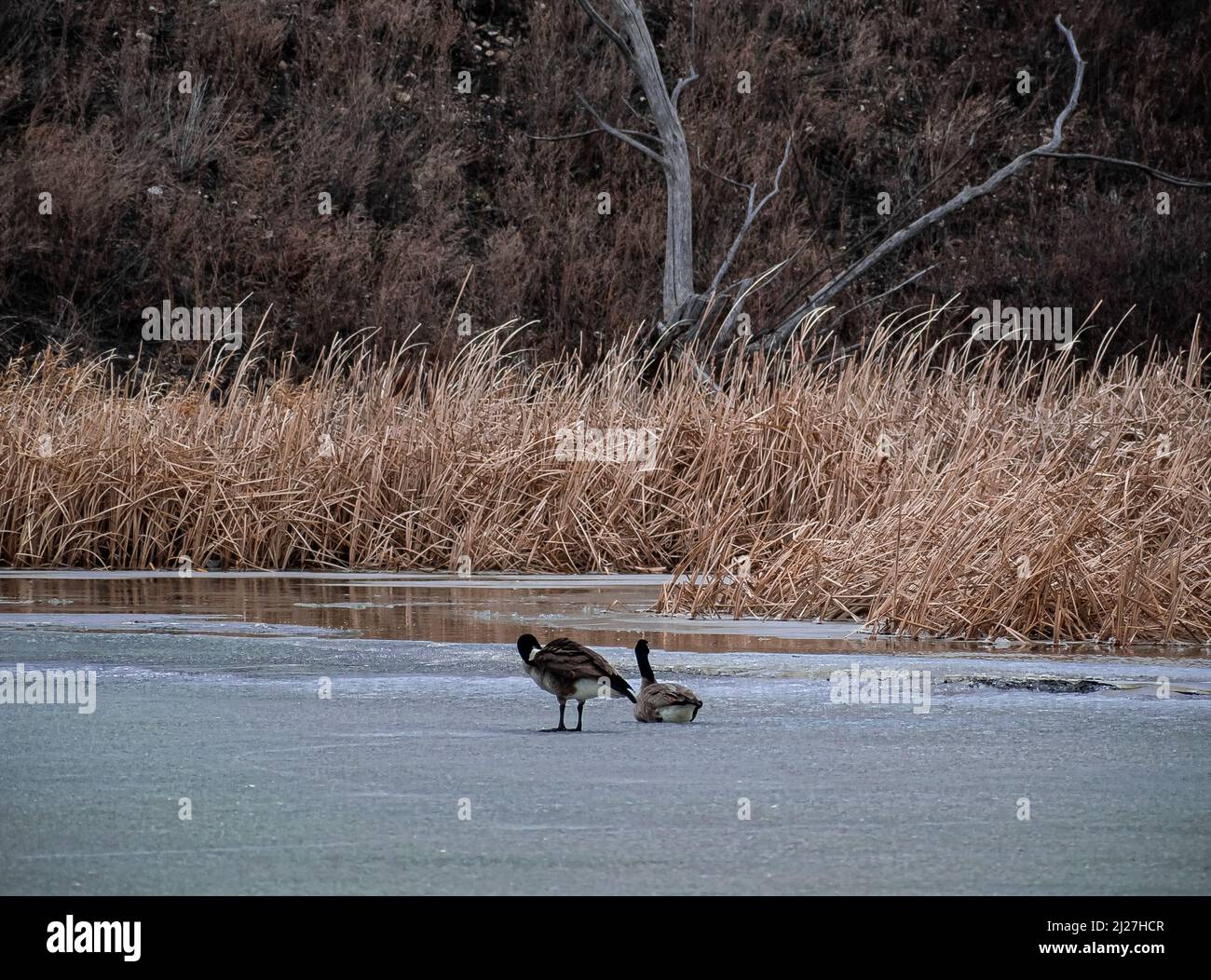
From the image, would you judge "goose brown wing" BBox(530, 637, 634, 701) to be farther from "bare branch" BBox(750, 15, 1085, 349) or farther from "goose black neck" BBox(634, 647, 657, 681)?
"bare branch" BBox(750, 15, 1085, 349)

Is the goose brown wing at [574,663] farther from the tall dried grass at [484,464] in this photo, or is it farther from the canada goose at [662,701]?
the tall dried grass at [484,464]

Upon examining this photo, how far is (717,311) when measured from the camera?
20922 mm

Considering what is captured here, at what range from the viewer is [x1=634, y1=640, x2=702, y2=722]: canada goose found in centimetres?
597

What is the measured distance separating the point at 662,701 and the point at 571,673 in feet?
1.18

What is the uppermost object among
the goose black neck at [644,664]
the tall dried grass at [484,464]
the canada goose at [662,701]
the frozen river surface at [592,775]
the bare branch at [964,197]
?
the bare branch at [964,197]

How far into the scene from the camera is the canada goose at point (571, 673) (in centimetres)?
579

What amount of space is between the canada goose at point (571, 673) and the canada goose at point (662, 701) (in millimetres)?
88

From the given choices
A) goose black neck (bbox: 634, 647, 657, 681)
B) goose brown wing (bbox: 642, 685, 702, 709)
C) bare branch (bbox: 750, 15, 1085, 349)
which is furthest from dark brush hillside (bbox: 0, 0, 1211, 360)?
goose brown wing (bbox: 642, 685, 702, 709)

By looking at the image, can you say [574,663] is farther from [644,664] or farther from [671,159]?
[671,159]

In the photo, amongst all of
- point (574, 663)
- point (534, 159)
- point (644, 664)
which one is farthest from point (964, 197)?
point (574, 663)

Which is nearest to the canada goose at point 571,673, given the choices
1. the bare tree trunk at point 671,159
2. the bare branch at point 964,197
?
the bare branch at point 964,197

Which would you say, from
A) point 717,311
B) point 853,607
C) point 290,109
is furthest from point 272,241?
point 853,607

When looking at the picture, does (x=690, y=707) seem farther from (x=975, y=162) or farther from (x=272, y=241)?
(x=975, y=162)
